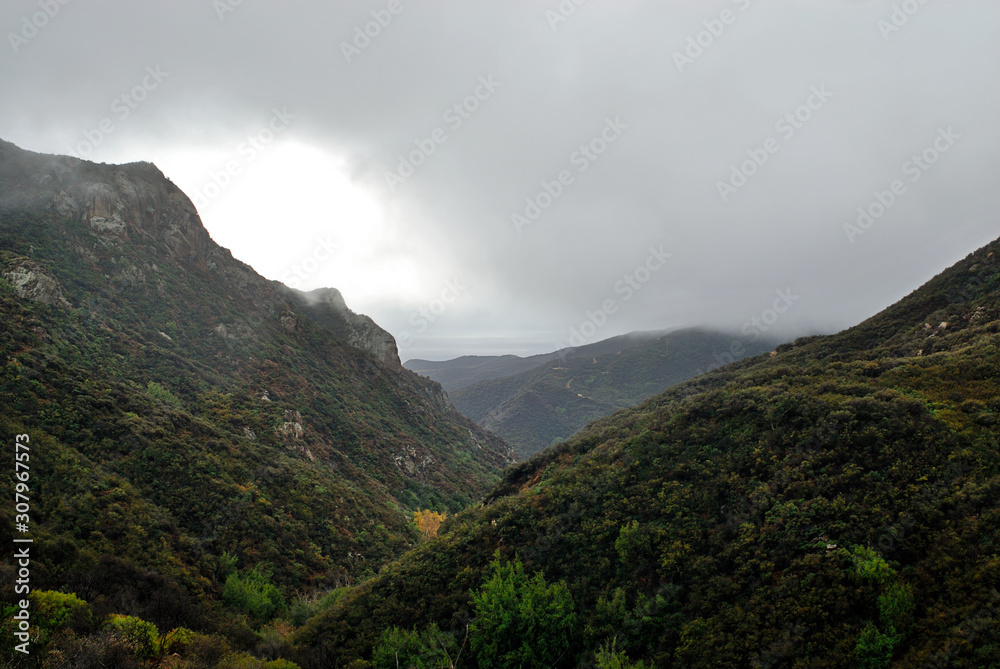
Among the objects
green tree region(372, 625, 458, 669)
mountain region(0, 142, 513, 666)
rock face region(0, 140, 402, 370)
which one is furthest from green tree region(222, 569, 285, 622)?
rock face region(0, 140, 402, 370)

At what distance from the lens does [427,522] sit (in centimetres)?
4984

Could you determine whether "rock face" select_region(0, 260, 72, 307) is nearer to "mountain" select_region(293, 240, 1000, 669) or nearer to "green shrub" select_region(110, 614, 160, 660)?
"green shrub" select_region(110, 614, 160, 660)

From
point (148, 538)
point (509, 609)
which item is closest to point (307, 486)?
point (148, 538)

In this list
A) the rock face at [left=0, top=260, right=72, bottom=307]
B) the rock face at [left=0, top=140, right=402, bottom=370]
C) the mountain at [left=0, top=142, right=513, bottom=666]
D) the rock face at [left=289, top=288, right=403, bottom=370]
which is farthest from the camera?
the rock face at [left=289, top=288, right=403, bottom=370]

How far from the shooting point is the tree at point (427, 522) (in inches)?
1864

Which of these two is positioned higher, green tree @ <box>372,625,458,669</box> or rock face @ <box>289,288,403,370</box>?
→ rock face @ <box>289,288,403,370</box>

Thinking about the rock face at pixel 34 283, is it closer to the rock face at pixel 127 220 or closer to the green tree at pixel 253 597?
the rock face at pixel 127 220

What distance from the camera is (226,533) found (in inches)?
1117

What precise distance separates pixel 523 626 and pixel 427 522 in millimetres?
37323

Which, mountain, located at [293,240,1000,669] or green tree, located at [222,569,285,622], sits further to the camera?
green tree, located at [222,569,285,622]

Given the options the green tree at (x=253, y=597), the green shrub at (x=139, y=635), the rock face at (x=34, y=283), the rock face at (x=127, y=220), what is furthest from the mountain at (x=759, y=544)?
the rock face at (x=127, y=220)

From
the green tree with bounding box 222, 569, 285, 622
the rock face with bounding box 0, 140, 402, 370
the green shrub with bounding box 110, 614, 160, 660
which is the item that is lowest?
the green tree with bounding box 222, 569, 285, 622

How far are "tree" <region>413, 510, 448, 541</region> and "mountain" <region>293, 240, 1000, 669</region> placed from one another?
973 inches

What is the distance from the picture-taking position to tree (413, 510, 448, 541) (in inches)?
1864
